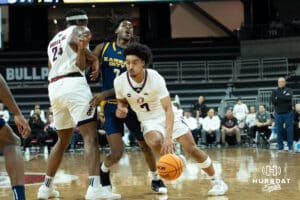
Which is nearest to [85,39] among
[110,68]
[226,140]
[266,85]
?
[110,68]

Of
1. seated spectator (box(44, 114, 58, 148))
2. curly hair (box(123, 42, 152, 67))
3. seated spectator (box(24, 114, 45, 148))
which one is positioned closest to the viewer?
curly hair (box(123, 42, 152, 67))

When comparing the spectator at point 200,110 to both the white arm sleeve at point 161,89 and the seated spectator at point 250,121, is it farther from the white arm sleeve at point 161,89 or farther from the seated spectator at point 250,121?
the white arm sleeve at point 161,89

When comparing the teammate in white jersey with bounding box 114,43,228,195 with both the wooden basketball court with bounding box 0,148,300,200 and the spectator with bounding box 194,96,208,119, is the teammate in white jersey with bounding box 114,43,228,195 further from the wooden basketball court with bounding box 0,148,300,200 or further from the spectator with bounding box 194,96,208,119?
the spectator with bounding box 194,96,208,119

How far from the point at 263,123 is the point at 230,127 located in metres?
0.95

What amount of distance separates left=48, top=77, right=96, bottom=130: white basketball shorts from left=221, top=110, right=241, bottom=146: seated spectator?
11425 millimetres

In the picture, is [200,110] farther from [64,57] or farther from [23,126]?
[23,126]

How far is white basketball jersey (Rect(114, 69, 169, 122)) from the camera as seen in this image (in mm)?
6203

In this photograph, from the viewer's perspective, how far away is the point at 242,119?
18375 millimetres

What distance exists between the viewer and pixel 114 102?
687 centimetres

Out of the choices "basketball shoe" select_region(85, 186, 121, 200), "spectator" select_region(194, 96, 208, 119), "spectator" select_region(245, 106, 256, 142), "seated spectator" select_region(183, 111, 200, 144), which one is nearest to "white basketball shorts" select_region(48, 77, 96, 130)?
"basketball shoe" select_region(85, 186, 121, 200)

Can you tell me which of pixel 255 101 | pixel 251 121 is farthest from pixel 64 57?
pixel 255 101

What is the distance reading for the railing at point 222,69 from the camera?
2408 centimetres

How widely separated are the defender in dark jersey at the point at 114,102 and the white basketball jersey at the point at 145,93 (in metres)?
0.38

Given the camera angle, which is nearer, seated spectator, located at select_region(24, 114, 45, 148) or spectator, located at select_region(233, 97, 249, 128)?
seated spectator, located at select_region(24, 114, 45, 148)
